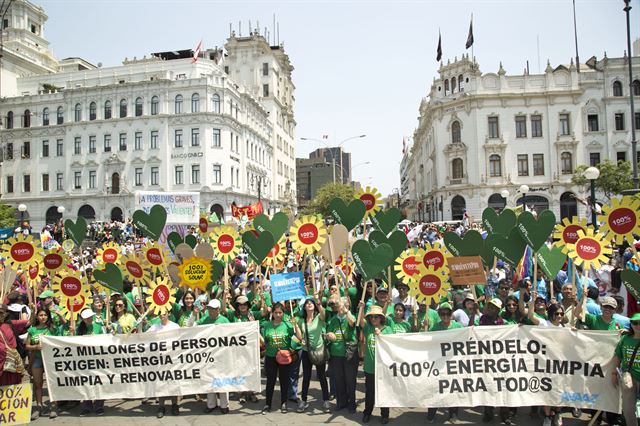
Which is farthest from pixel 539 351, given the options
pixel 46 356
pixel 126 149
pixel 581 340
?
pixel 126 149

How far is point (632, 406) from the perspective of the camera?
5266 millimetres

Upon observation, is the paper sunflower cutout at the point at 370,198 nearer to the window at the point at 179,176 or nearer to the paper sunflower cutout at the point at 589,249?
the paper sunflower cutout at the point at 589,249

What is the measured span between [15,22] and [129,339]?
66.7m

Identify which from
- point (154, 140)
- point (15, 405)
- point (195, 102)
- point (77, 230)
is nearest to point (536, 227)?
point (15, 405)

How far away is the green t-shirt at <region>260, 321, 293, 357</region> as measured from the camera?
22.1 ft

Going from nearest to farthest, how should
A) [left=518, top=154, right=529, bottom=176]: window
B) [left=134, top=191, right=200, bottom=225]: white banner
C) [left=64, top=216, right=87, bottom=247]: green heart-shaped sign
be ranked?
[left=64, top=216, right=87, bottom=247]: green heart-shaped sign
[left=134, top=191, right=200, bottom=225]: white banner
[left=518, top=154, right=529, bottom=176]: window

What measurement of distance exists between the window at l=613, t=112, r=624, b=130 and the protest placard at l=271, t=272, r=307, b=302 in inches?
1848

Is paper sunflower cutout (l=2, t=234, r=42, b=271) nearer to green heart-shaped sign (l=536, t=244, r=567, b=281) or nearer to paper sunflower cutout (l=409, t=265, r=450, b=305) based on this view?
paper sunflower cutout (l=409, t=265, r=450, b=305)

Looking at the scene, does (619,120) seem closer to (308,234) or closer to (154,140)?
(154,140)

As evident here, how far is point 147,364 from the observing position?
22.2ft

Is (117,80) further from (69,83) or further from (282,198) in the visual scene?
(282,198)

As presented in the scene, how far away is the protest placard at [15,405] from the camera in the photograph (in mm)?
6102

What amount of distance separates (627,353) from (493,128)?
43466 mm

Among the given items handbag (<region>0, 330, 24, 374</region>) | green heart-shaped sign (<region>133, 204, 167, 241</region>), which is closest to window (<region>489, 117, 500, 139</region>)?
green heart-shaped sign (<region>133, 204, 167, 241</region>)
